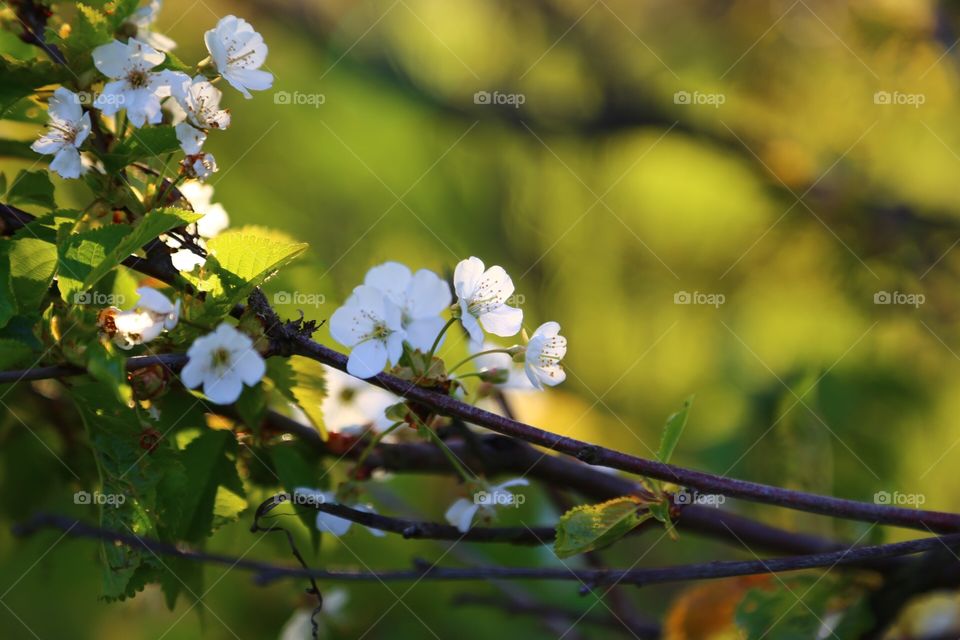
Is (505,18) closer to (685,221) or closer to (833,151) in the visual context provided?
(685,221)

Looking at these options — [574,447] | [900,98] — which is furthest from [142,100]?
[900,98]

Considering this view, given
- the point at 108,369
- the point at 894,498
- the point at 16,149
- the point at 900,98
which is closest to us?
the point at 108,369

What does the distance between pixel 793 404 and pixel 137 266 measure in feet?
3.37

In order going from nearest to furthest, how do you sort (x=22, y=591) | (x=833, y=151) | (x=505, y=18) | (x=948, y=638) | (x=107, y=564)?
1. (x=107, y=564)
2. (x=948, y=638)
3. (x=22, y=591)
4. (x=833, y=151)
5. (x=505, y=18)

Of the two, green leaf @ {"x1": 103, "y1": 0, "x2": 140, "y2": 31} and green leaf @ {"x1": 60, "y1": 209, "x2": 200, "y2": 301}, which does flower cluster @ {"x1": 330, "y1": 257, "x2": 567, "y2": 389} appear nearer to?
green leaf @ {"x1": 60, "y1": 209, "x2": 200, "y2": 301}

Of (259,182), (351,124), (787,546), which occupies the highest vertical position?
(787,546)

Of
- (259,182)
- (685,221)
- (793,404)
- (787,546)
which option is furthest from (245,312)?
(685,221)

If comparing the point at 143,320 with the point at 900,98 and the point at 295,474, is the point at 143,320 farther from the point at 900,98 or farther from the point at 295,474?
the point at 900,98

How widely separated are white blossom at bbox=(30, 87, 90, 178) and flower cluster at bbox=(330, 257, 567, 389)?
0.27m

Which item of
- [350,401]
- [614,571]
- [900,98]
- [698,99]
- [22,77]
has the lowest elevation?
[350,401]

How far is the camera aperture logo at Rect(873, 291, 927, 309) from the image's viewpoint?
1.85m

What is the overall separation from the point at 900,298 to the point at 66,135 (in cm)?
171

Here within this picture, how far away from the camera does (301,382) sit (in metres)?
0.86

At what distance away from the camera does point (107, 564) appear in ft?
2.31
